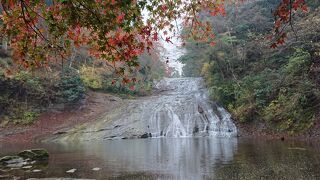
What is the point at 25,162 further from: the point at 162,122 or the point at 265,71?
the point at 265,71

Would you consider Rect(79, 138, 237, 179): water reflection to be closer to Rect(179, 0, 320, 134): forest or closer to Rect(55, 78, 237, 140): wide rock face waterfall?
Rect(179, 0, 320, 134): forest

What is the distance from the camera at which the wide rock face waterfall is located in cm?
2189

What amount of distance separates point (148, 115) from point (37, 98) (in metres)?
8.99

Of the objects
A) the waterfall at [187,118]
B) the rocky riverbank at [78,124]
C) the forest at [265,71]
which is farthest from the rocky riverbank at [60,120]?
the forest at [265,71]

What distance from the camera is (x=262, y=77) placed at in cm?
2195

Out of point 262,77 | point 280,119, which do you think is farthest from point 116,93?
point 280,119

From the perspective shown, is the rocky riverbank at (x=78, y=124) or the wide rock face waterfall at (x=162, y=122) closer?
the rocky riverbank at (x=78, y=124)

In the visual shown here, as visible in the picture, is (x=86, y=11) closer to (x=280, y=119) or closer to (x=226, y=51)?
(x=280, y=119)

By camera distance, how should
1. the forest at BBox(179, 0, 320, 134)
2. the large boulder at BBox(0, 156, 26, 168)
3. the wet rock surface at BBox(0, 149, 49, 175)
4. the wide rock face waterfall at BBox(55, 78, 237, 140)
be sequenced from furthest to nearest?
the wide rock face waterfall at BBox(55, 78, 237, 140) → the forest at BBox(179, 0, 320, 134) → the large boulder at BBox(0, 156, 26, 168) → the wet rock surface at BBox(0, 149, 49, 175)

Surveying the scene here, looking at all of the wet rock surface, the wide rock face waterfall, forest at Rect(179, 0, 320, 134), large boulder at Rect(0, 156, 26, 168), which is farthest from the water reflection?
the wide rock face waterfall

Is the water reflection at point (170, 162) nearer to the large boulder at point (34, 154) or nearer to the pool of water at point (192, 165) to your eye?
the pool of water at point (192, 165)

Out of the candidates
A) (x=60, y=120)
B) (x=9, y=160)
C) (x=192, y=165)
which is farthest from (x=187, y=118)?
(x=9, y=160)

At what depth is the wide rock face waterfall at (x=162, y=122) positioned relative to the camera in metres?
21.9

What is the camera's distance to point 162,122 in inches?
Answer: 924
